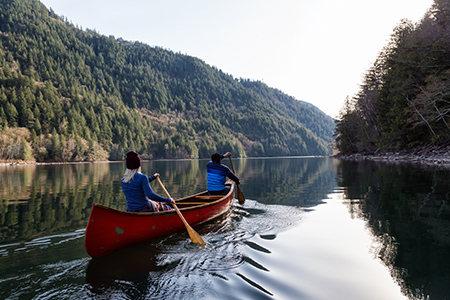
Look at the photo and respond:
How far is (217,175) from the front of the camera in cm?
1191

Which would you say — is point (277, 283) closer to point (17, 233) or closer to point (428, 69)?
point (17, 233)

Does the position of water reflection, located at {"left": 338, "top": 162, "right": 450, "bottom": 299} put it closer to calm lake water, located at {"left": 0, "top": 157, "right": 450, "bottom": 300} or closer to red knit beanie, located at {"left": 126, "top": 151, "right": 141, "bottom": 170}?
calm lake water, located at {"left": 0, "top": 157, "right": 450, "bottom": 300}

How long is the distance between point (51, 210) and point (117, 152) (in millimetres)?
120110

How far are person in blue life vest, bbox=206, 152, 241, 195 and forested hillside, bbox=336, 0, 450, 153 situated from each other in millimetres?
26900

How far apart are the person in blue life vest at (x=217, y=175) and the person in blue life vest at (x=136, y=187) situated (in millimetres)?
4149

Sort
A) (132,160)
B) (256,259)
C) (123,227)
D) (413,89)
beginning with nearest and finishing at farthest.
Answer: (256,259)
(123,227)
(132,160)
(413,89)

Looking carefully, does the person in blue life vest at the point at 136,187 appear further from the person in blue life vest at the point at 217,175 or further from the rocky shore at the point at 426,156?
the rocky shore at the point at 426,156

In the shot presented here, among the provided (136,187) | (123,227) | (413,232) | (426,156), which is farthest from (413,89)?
(123,227)

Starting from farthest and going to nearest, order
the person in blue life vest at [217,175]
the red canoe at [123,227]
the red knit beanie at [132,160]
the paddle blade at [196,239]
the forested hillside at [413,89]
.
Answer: the forested hillside at [413,89]
the person in blue life vest at [217,175]
the paddle blade at [196,239]
the red knit beanie at [132,160]
the red canoe at [123,227]

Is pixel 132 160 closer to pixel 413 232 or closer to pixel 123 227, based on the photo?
pixel 123 227

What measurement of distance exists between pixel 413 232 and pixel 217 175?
7.16 meters

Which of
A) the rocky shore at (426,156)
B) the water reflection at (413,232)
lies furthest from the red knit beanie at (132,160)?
the rocky shore at (426,156)

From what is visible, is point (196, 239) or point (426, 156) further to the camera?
point (426, 156)

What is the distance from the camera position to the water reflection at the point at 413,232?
479 centimetres
